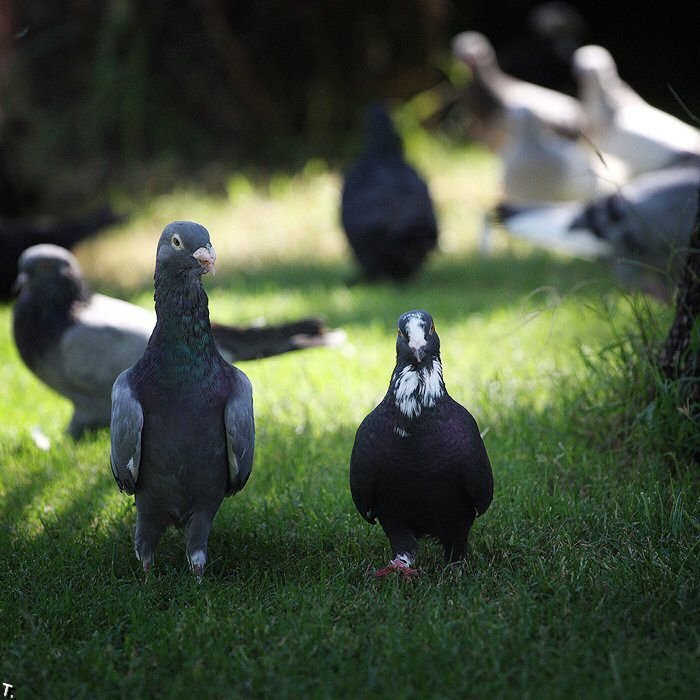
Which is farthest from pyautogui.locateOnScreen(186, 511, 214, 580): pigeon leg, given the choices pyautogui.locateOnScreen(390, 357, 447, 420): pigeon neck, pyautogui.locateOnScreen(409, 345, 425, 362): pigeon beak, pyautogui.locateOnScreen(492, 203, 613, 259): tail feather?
pyautogui.locateOnScreen(492, 203, 613, 259): tail feather

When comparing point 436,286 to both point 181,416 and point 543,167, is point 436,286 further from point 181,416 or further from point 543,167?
point 181,416

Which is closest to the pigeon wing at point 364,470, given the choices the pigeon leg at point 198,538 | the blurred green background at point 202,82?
the pigeon leg at point 198,538

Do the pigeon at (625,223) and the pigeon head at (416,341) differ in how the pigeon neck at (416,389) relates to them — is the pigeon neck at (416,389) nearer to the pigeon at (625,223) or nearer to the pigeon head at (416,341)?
the pigeon head at (416,341)

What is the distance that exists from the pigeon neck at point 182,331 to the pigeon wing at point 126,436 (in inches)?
A: 5.3

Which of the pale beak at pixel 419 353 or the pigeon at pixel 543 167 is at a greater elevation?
the pale beak at pixel 419 353

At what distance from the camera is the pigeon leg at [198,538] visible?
2.89 metres

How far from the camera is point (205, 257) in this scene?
2.79 metres

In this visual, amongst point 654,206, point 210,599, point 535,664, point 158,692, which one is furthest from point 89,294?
point 654,206

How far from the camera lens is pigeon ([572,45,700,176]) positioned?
6.90 m

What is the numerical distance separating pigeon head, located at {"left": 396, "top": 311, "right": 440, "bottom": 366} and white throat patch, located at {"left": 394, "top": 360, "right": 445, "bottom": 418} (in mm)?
30

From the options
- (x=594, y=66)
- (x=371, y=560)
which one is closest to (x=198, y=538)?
(x=371, y=560)

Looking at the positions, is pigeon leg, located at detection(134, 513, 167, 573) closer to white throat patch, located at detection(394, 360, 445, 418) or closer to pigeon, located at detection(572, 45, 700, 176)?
white throat patch, located at detection(394, 360, 445, 418)

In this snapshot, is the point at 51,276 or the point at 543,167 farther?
the point at 543,167

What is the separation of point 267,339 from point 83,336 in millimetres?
752
